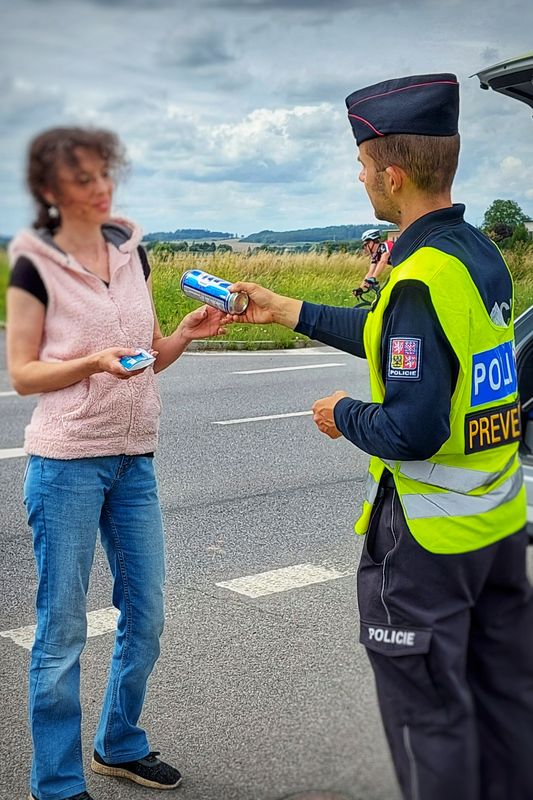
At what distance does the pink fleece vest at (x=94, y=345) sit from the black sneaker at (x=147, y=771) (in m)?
0.78

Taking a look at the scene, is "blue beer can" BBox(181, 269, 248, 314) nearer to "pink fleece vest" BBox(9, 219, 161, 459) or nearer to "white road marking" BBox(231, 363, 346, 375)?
"pink fleece vest" BBox(9, 219, 161, 459)

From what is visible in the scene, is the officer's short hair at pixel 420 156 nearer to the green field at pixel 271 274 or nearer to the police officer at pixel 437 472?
the police officer at pixel 437 472

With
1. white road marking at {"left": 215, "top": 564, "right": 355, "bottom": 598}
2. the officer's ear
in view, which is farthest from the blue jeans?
white road marking at {"left": 215, "top": 564, "right": 355, "bottom": 598}

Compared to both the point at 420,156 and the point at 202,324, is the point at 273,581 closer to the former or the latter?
the point at 202,324

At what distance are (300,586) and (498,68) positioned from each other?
2047 millimetres

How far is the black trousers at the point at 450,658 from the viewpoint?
1.83 m

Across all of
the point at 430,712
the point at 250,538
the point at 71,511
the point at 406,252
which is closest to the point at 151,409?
the point at 71,511

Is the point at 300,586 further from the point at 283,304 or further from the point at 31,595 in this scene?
the point at 283,304

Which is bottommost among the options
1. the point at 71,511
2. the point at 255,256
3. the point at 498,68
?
the point at 71,511

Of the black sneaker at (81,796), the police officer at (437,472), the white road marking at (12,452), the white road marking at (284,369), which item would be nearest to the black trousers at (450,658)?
the police officer at (437,472)

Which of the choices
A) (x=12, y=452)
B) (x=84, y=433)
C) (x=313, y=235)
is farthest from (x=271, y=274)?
(x=12, y=452)

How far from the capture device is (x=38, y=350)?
1831 millimetres

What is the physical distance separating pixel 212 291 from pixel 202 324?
212 millimetres

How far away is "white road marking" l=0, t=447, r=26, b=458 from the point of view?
5906 mm
